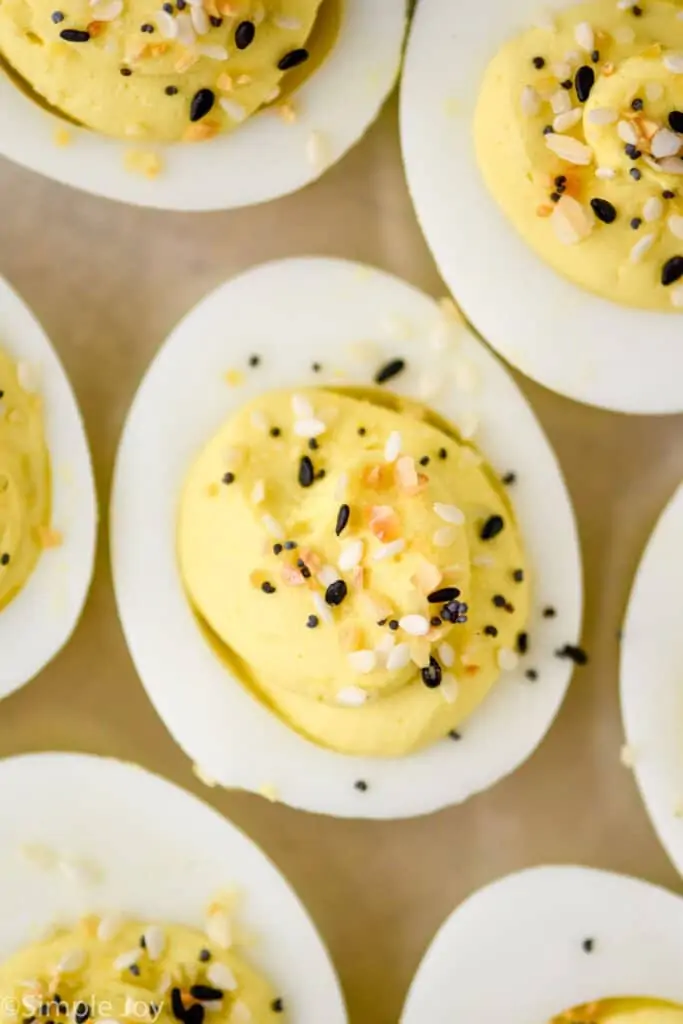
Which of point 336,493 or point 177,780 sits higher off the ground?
point 336,493

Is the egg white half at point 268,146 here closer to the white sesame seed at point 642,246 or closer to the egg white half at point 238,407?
the egg white half at point 238,407

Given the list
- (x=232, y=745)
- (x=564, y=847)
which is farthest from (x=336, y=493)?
(x=564, y=847)

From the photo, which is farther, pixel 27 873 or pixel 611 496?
pixel 611 496

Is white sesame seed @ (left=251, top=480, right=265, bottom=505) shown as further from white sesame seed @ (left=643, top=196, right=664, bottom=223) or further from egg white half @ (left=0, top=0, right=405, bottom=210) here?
white sesame seed @ (left=643, top=196, right=664, bottom=223)

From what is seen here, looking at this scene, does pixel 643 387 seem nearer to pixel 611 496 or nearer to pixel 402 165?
pixel 611 496

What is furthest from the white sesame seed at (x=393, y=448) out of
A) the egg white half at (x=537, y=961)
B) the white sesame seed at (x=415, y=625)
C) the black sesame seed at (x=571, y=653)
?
the egg white half at (x=537, y=961)

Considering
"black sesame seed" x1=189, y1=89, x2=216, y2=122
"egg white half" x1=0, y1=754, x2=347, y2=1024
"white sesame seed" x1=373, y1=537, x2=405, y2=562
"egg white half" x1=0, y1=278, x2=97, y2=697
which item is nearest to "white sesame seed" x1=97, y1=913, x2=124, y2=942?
"egg white half" x1=0, y1=754, x2=347, y2=1024
